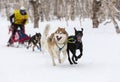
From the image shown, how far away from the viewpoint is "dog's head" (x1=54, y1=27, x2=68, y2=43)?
898 cm

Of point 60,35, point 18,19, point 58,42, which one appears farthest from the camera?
point 18,19

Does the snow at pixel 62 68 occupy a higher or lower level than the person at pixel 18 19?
lower

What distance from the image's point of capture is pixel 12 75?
831 cm

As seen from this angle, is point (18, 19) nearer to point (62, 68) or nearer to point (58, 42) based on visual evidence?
point (58, 42)

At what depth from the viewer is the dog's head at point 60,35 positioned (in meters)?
8.98

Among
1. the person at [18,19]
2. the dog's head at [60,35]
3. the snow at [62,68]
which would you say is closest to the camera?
the snow at [62,68]

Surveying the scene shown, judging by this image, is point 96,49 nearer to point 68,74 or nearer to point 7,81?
point 68,74

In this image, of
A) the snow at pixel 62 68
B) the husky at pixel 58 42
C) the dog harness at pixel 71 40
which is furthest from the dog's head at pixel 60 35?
the snow at pixel 62 68

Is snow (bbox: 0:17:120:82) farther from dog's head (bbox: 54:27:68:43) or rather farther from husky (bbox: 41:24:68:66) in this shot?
dog's head (bbox: 54:27:68:43)

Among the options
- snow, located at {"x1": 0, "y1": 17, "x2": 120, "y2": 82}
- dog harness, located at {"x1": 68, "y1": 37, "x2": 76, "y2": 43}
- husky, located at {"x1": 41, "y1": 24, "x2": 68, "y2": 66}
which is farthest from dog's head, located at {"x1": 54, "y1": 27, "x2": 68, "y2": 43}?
snow, located at {"x1": 0, "y1": 17, "x2": 120, "y2": 82}

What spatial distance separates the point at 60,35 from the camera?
9.04 meters

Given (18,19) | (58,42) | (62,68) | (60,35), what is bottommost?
(62,68)

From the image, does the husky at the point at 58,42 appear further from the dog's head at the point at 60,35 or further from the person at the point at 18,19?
the person at the point at 18,19

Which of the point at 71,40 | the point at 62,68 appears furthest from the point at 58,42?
the point at 62,68
